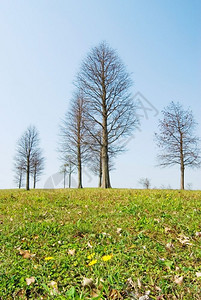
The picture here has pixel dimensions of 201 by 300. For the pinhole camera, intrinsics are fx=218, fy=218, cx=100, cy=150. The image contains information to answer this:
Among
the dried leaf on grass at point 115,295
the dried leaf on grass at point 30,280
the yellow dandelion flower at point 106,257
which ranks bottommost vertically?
the dried leaf on grass at point 30,280

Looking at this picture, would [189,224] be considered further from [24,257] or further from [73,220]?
[24,257]

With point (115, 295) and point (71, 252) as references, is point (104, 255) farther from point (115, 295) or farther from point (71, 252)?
point (115, 295)

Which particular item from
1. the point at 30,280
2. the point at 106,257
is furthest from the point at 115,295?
the point at 30,280

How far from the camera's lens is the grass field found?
2.80 metres

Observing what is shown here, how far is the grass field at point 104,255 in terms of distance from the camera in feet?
9.19

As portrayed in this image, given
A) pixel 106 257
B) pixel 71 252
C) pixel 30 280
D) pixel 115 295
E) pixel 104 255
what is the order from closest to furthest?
1. pixel 115 295
2. pixel 30 280
3. pixel 106 257
4. pixel 104 255
5. pixel 71 252

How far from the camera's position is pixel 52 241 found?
14.5 ft

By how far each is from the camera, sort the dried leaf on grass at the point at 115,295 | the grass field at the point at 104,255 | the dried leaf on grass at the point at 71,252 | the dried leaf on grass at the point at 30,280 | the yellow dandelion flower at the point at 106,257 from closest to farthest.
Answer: the dried leaf on grass at the point at 115,295, the grass field at the point at 104,255, the dried leaf on grass at the point at 30,280, the yellow dandelion flower at the point at 106,257, the dried leaf on grass at the point at 71,252

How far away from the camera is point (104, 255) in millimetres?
3660

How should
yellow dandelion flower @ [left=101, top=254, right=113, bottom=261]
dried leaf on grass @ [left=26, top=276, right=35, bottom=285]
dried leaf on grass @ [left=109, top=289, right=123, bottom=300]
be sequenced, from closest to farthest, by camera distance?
1. dried leaf on grass @ [left=109, top=289, right=123, bottom=300]
2. dried leaf on grass @ [left=26, top=276, right=35, bottom=285]
3. yellow dandelion flower @ [left=101, top=254, right=113, bottom=261]

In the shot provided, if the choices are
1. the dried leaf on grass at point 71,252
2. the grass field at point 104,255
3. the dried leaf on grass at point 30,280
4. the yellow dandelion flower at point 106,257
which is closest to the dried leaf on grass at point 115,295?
the grass field at point 104,255

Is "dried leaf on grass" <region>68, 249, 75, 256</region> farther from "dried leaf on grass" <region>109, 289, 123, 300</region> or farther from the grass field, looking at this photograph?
"dried leaf on grass" <region>109, 289, 123, 300</region>

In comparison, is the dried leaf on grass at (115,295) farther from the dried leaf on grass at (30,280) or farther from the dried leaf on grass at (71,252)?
the dried leaf on grass at (71,252)

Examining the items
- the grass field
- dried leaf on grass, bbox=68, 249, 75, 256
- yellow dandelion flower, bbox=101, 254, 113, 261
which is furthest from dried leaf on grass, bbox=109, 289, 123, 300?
dried leaf on grass, bbox=68, 249, 75, 256
